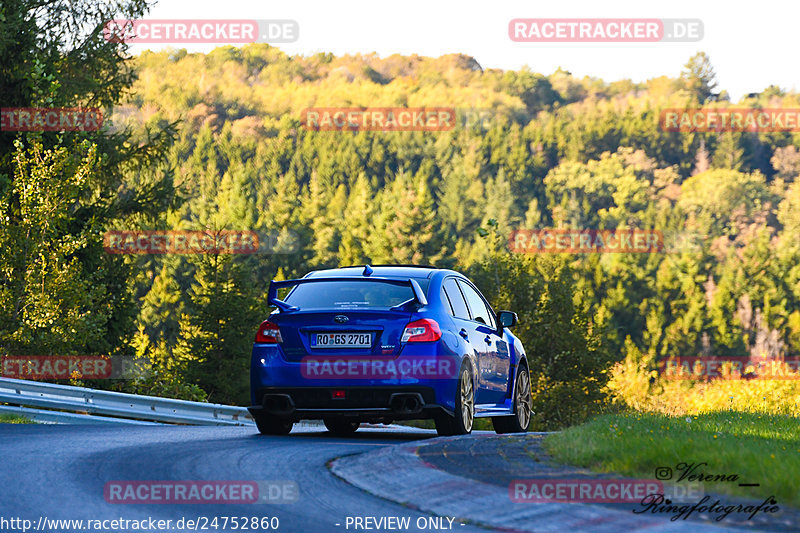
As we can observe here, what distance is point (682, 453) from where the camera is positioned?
7230 mm

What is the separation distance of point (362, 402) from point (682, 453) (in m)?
3.80

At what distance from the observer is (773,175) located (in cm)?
18338

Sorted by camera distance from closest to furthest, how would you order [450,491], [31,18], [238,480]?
[450,491] < [238,480] < [31,18]

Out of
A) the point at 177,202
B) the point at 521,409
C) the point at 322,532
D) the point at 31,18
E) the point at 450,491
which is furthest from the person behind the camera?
the point at 177,202

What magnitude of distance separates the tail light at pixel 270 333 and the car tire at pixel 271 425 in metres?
0.92

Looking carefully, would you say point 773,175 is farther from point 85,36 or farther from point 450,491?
point 450,491

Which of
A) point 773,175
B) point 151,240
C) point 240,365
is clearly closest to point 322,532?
point 151,240

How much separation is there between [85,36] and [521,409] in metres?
23.3

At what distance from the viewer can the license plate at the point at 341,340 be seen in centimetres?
1029
